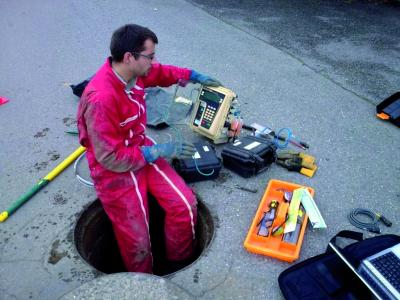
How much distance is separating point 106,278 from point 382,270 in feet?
5.23

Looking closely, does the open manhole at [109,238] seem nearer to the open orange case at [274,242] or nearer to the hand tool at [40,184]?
the open orange case at [274,242]

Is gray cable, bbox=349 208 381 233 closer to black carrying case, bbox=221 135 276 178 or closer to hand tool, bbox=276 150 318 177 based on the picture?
hand tool, bbox=276 150 318 177

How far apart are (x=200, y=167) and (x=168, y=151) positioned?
38cm

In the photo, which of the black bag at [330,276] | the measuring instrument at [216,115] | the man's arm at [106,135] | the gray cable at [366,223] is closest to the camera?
the black bag at [330,276]

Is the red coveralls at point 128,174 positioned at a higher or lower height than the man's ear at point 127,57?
lower

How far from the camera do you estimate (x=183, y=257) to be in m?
2.99

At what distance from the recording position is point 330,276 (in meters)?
2.24

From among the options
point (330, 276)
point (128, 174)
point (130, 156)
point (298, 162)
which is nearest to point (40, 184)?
point (128, 174)

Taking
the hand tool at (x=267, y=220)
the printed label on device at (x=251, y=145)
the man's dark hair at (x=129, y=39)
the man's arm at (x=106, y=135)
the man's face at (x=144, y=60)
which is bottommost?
the hand tool at (x=267, y=220)

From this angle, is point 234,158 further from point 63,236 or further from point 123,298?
point 123,298

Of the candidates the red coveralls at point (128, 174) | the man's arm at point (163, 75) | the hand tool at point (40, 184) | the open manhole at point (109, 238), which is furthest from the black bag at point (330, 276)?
the hand tool at point (40, 184)

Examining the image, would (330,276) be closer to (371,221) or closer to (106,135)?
(371,221)

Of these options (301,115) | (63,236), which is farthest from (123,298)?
(301,115)

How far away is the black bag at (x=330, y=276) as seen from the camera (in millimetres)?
2172
